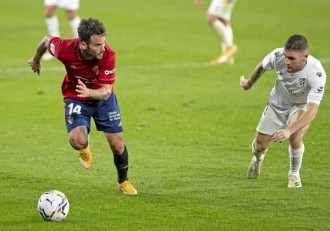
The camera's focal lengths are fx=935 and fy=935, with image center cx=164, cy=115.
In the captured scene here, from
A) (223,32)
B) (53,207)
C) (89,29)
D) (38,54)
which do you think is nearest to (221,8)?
(223,32)

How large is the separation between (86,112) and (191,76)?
405 inches

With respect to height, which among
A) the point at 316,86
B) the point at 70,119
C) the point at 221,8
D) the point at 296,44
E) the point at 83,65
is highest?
the point at 296,44

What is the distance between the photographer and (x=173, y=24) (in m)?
29.0

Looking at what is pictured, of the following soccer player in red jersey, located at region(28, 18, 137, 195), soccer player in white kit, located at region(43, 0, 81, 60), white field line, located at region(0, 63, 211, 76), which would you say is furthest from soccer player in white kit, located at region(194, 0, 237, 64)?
soccer player in red jersey, located at region(28, 18, 137, 195)

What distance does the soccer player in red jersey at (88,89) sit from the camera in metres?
10.3

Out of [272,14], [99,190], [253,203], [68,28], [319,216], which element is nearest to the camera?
[319,216]

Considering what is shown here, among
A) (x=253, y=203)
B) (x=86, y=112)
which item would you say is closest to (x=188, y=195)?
(x=253, y=203)

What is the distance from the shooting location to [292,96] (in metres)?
11.3

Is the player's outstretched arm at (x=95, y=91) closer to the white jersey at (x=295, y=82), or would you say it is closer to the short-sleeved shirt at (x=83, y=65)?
the short-sleeved shirt at (x=83, y=65)

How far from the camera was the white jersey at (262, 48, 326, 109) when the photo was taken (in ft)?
35.3

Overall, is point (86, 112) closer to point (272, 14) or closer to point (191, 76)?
point (191, 76)

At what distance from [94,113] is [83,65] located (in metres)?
0.63

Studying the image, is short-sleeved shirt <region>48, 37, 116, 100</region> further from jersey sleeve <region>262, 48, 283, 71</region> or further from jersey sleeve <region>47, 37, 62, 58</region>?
jersey sleeve <region>262, 48, 283, 71</region>

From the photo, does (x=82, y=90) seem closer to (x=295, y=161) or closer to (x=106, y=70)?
(x=106, y=70)
